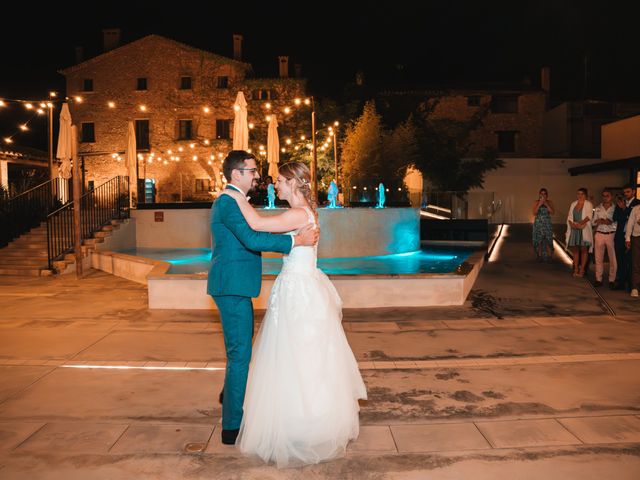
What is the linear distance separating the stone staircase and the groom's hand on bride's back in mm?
11117

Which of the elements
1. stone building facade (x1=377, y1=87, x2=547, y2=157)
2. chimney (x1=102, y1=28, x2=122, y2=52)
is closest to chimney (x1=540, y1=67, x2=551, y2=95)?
stone building facade (x1=377, y1=87, x2=547, y2=157)

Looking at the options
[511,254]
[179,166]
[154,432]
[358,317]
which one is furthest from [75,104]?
[154,432]

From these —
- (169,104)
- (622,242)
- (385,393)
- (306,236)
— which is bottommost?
(385,393)

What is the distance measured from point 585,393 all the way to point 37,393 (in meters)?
4.75

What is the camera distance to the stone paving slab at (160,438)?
3.92 m

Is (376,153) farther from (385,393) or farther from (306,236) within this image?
(306,236)

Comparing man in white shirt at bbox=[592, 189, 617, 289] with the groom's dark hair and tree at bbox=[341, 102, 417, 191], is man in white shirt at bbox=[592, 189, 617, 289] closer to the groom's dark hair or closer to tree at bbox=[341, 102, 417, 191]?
the groom's dark hair

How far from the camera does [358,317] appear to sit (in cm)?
823

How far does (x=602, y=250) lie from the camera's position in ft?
34.8

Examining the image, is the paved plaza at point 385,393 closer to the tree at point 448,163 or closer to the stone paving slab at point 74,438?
the stone paving slab at point 74,438

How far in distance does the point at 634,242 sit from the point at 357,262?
533 centimetres

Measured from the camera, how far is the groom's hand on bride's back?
3932 mm

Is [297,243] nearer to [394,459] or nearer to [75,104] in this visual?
[394,459]

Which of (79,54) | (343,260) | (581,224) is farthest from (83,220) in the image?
(79,54)
